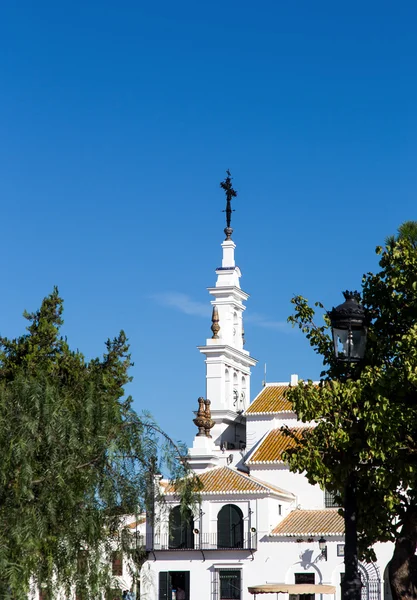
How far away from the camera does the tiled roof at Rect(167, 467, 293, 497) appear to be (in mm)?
53469

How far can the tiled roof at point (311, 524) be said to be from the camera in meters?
51.2

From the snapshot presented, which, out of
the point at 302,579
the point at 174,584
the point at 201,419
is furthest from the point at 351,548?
the point at 201,419

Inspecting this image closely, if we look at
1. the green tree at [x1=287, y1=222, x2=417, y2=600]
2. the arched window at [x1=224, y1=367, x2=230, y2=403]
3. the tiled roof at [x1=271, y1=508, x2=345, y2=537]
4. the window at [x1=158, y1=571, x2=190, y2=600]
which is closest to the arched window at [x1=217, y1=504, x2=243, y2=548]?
the tiled roof at [x1=271, y1=508, x2=345, y2=537]

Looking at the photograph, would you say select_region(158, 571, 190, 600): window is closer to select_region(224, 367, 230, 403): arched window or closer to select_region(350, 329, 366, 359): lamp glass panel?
select_region(224, 367, 230, 403): arched window

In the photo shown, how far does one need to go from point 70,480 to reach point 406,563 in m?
7.94

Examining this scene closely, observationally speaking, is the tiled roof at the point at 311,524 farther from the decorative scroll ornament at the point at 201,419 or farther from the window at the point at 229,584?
the decorative scroll ornament at the point at 201,419

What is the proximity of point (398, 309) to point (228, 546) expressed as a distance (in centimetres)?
3045

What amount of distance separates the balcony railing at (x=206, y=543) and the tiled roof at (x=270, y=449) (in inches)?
228

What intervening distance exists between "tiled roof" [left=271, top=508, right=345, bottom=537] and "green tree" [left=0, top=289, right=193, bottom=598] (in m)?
→ 28.4

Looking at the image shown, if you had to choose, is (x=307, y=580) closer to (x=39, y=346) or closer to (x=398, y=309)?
(x=39, y=346)

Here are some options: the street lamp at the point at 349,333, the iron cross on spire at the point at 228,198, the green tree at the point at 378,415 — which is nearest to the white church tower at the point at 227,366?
the iron cross on spire at the point at 228,198

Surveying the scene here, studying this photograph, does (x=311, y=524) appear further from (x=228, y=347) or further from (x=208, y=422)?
(x=228, y=347)

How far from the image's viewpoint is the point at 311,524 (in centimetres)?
5272

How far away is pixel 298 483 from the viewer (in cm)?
5694
